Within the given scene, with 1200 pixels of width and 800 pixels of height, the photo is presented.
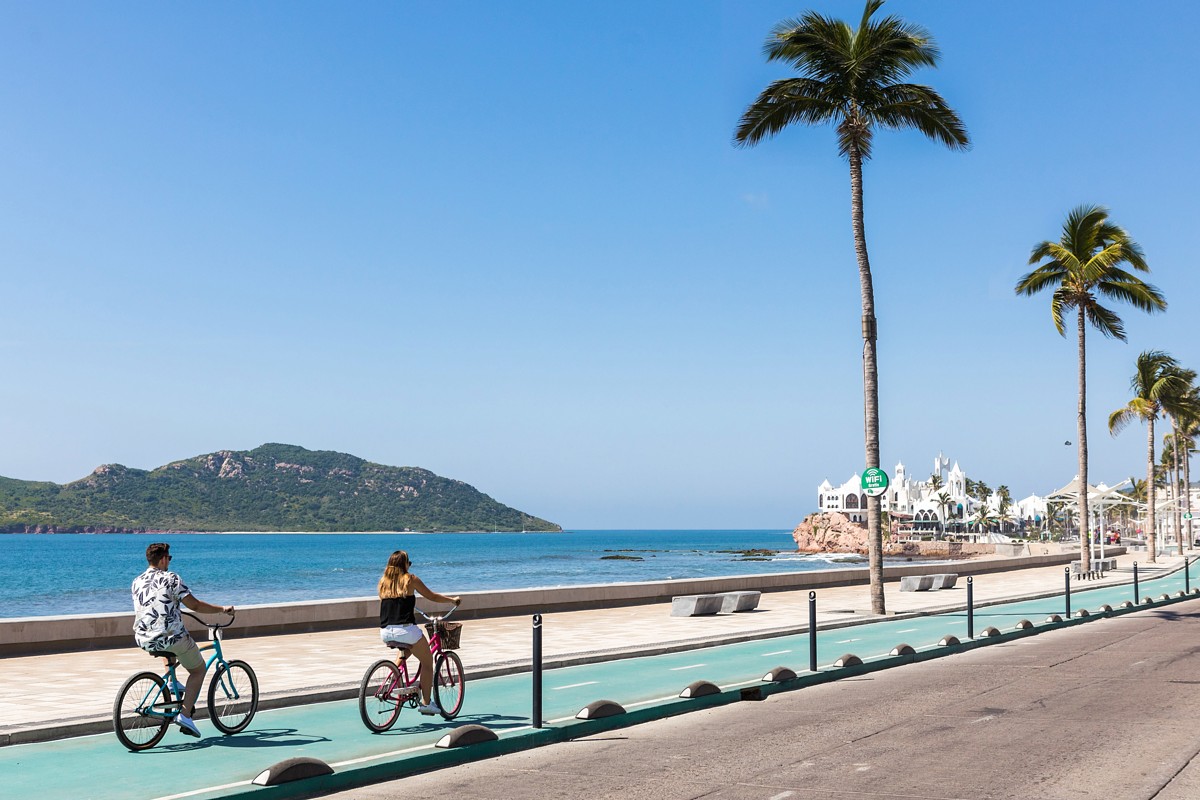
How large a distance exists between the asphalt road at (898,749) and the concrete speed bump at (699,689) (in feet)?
1.03

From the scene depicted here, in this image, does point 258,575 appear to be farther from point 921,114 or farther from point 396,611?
point 396,611

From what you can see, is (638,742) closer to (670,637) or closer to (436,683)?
(436,683)

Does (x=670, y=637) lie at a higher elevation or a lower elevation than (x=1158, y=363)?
lower

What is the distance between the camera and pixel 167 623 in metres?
10.2

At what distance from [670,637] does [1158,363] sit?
5623 centimetres

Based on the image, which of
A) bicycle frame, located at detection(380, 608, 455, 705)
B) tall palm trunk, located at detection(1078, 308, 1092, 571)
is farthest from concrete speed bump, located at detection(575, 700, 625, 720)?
tall palm trunk, located at detection(1078, 308, 1092, 571)

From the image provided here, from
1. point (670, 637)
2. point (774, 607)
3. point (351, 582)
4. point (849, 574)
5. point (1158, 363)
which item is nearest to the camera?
point (670, 637)

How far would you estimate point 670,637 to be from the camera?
20750 millimetres

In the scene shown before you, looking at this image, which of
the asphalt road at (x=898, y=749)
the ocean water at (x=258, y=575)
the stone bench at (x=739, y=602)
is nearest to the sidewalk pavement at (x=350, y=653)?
the stone bench at (x=739, y=602)

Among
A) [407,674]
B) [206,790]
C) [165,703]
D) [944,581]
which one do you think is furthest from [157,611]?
[944,581]

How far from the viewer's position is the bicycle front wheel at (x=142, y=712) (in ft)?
32.6

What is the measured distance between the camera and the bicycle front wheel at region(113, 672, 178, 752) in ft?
32.6

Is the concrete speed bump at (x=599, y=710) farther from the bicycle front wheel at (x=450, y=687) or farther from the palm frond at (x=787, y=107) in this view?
the palm frond at (x=787, y=107)

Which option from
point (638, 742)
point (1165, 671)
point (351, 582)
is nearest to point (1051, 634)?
point (1165, 671)
